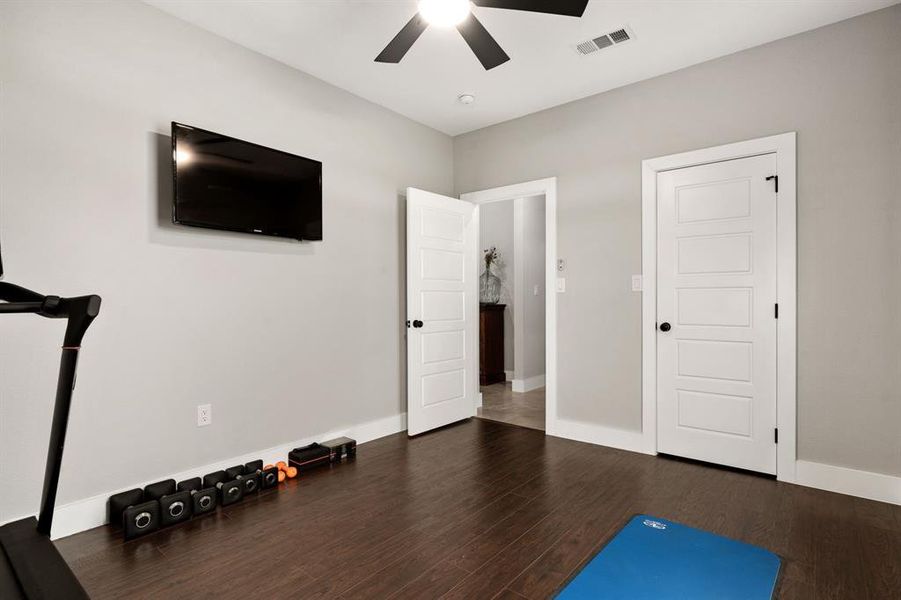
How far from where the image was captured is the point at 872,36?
9.38ft

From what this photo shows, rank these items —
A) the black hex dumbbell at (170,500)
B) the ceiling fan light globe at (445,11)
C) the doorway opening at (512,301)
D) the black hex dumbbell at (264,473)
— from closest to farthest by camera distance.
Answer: the ceiling fan light globe at (445,11), the black hex dumbbell at (170,500), the black hex dumbbell at (264,473), the doorway opening at (512,301)

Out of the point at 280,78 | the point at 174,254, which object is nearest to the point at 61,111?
the point at 174,254

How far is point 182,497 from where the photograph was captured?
2.57 m

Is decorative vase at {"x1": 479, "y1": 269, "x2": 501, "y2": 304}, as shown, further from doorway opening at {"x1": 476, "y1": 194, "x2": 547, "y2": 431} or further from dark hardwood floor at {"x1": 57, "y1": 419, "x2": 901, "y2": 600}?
dark hardwood floor at {"x1": 57, "y1": 419, "x2": 901, "y2": 600}

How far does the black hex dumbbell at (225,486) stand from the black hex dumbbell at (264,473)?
0.15 m

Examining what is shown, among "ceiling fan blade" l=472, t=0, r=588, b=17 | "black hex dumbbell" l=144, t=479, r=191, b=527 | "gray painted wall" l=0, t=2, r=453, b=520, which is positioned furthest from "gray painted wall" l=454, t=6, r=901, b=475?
"black hex dumbbell" l=144, t=479, r=191, b=527

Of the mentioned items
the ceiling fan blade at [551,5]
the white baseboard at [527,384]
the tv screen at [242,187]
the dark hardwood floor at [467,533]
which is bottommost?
the dark hardwood floor at [467,533]

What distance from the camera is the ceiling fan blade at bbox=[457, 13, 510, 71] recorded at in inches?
93.3

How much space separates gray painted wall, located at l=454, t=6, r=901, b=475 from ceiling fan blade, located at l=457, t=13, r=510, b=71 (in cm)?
163

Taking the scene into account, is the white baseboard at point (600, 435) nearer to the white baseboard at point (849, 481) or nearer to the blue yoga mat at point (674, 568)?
the white baseboard at point (849, 481)

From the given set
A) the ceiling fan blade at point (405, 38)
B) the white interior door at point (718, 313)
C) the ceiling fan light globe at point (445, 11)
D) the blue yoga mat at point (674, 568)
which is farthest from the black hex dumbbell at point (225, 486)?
the white interior door at point (718, 313)

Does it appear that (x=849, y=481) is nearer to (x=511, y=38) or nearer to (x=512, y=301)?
(x=511, y=38)

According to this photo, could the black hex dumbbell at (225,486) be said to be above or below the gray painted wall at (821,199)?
below

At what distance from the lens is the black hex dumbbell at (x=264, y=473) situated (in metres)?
3.00
